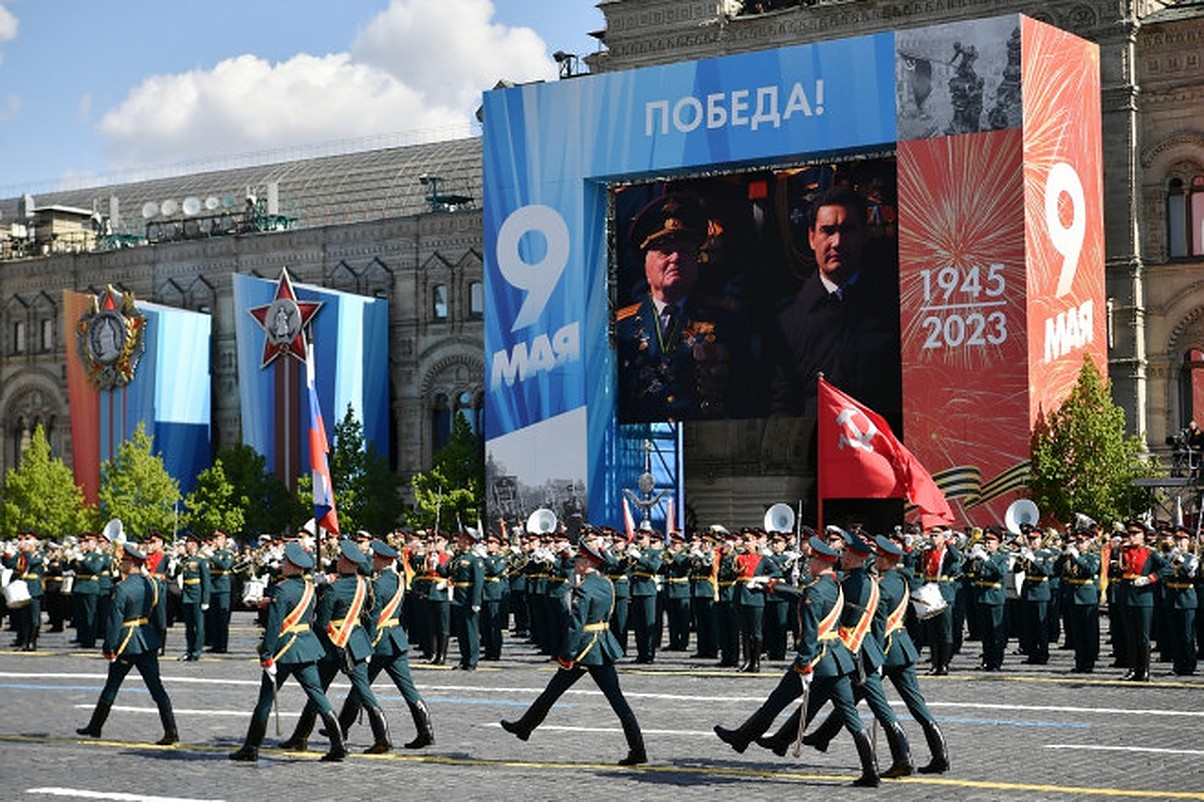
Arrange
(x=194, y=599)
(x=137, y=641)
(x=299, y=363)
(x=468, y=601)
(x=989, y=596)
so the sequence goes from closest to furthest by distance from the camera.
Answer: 1. (x=137, y=641)
2. (x=989, y=596)
3. (x=468, y=601)
4. (x=194, y=599)
5. (x=299, y=363)

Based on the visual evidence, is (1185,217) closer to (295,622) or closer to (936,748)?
(936,748)

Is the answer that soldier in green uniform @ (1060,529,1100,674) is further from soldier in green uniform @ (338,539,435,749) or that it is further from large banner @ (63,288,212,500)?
large banner @ (63,288,212,500)

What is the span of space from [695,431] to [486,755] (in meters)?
37.8

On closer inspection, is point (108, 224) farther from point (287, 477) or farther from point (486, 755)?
point (486, 755)

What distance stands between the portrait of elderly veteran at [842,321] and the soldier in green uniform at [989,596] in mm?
18114

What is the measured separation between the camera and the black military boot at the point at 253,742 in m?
16.4

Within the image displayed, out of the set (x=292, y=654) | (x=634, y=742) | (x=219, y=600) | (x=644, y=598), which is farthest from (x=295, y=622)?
(x=219, y=600)

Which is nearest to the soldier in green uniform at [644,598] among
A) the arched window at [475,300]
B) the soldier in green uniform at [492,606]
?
the soldier in green uniform at [492,606]

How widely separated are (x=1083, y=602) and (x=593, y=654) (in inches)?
435

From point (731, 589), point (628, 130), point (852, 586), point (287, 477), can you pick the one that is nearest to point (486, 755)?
point (852, 586)

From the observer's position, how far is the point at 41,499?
61.3 m

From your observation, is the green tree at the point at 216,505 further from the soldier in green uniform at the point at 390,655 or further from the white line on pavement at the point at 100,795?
the white line on pavement at the point at 100,795

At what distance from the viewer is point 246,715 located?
20844mm

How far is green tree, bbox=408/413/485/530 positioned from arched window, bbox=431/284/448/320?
280 inches
